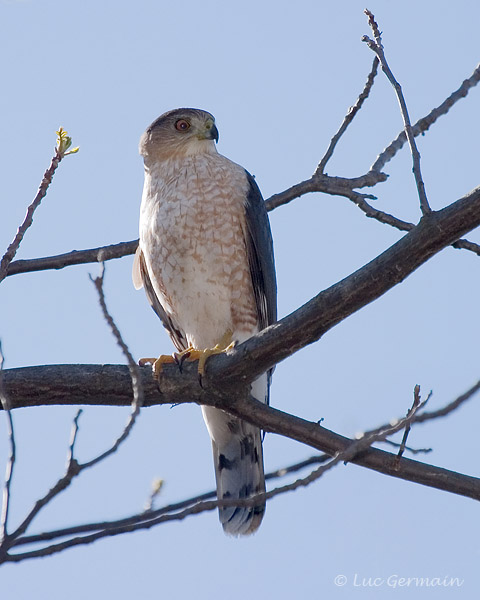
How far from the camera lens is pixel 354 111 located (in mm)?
5633

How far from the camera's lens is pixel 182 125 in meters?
6.85

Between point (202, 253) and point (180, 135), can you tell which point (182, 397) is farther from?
point (180, 135)

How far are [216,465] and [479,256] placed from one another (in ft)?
7.55

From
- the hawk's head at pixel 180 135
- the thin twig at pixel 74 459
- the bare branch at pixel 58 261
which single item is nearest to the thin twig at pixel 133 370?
the thin twig at pixel 74 459

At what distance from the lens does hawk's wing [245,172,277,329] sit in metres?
6.02

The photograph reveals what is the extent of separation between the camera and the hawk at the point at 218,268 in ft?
19.3

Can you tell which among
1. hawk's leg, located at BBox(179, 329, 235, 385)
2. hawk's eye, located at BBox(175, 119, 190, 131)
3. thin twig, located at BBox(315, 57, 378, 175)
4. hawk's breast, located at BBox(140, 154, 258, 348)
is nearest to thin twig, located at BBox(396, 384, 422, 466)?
hawk's leg, located at BBox(179, 329, 235, 385)

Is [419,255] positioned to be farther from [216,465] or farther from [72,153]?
[216,465]

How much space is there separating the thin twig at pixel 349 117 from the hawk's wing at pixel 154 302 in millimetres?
1430

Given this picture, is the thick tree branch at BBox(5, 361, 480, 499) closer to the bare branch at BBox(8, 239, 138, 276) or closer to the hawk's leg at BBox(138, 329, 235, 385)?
the hawk's leg at BBox(138, 329, 235, 385)

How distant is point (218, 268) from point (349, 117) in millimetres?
1273

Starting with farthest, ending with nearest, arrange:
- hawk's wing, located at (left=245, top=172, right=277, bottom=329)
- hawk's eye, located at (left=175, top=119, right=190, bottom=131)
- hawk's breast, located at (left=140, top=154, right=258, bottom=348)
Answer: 1. hawk's eye, located at (left=175, top=119, right=190, bottom=131)
2. hawk's wing, located at (left=245, top=172, right=277, bottom=329)
3. hawk's breast, located at (left=140, top=154, right=258, bottom=348)

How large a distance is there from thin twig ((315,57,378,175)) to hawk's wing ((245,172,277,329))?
1.56 ft

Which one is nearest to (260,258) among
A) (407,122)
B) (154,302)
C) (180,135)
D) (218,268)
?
(218,268)
